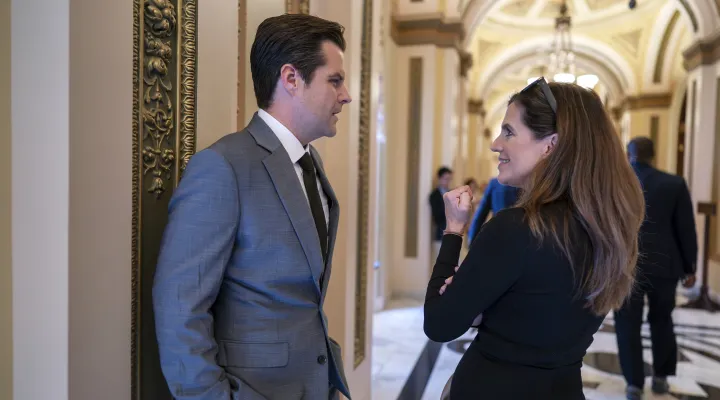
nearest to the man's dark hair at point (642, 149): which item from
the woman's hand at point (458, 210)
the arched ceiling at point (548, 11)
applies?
the woman's hand at point (458, 210)

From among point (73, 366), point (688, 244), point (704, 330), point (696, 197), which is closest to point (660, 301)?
point (688, 244)

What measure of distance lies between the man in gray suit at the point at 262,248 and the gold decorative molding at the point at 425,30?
5443 millimetres

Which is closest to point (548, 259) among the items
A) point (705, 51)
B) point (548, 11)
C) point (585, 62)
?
point (705, 51)

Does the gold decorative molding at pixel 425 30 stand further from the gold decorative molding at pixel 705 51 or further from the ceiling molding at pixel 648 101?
the ceiling molding at pixel 648 101

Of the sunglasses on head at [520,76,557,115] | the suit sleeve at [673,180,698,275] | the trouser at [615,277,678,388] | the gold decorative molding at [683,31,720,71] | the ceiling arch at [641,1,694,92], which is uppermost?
the ceiling arch at [641,1,694,92]

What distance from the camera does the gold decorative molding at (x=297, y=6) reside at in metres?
2.04

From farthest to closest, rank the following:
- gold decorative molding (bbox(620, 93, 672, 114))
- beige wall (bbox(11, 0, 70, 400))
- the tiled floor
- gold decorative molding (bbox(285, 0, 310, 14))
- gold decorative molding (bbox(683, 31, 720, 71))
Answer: gold decorative molding (bbox(620, 93, 672, 114)), gold decorative molding (bbox(683, 31, 720, 71)), the tiled floor, gold decorative molding (bbox(285, 0, 310, 14)), beige wall (bbox(11, 0, 70, 400))

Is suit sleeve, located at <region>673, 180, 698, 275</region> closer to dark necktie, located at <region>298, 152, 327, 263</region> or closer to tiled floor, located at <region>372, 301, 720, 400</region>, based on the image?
tiled floor, located at <region>372, 301, 720, 400</region>

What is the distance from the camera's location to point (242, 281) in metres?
1.19

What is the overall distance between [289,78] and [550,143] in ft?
2.18

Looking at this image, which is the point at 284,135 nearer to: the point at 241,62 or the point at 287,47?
the point at 287,47

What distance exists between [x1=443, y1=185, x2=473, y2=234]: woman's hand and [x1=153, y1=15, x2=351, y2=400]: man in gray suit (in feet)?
1.06

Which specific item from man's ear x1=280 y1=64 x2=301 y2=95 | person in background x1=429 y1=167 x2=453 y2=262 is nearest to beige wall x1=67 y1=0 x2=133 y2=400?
man's ear x1=280 y1=64 x2=301 y2=95

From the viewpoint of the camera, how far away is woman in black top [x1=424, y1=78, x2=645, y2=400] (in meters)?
1.19
